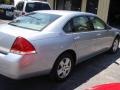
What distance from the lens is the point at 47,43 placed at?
189 inches

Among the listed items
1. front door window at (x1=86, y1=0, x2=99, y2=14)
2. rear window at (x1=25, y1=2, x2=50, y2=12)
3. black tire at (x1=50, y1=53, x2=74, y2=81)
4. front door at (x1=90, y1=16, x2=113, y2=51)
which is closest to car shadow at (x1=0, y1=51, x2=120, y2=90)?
black tire at (x1=50, y1=53, x2=74, y2=81)

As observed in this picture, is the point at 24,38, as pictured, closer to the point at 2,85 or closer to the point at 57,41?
the point at 57,41

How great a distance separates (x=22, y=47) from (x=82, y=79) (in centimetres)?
186

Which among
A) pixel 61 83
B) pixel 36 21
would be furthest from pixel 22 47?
pixel 61 83

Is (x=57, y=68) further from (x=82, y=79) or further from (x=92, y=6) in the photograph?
(x=92, y=6)

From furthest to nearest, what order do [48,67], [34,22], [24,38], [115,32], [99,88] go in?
[115,32]
[34,22]
[48,67]
[24,38]
[99,88]

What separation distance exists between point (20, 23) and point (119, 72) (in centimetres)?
280

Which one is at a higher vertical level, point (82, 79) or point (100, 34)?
point (100, 34)

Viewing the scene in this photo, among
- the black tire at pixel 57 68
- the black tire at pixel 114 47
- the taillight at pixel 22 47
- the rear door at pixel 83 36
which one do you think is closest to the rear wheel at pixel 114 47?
the black tire at pixel 114 47

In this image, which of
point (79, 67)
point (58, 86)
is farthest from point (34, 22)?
point (79, 67)

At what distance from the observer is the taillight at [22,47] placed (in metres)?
4.46

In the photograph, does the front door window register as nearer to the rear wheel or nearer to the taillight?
the rear wheel

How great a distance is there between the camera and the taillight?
14.6ft

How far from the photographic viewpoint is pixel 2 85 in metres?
5.07
